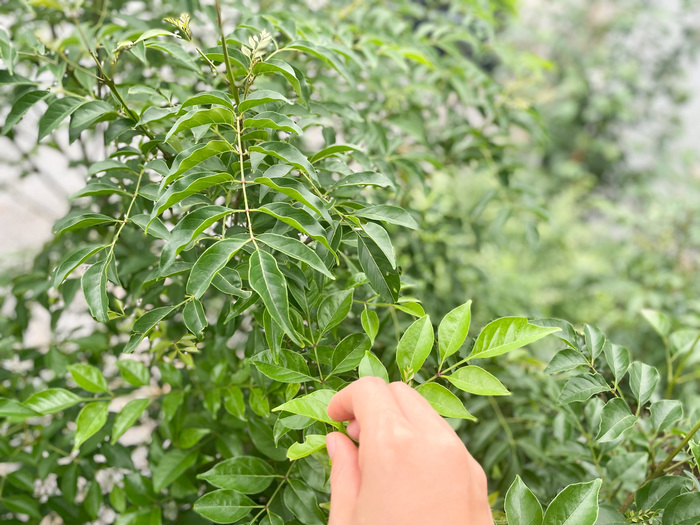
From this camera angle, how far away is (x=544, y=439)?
0.76 m

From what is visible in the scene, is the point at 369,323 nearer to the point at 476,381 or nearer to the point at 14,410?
the point at 476,381

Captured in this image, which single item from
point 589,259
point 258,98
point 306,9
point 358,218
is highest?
Answer: point 306,9

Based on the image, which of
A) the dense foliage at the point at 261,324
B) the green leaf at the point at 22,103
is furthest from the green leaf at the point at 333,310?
the green leaf at the point at 22,103

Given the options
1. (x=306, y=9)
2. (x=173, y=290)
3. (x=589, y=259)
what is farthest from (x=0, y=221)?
(x=589, y=259)

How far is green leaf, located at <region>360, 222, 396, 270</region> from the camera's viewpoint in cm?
46

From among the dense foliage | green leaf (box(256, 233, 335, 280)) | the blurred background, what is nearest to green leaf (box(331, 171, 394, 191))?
the dense foliage

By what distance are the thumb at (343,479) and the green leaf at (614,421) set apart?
9.6 inches

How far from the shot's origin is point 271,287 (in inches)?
16.1

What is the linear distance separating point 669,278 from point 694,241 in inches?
8.1

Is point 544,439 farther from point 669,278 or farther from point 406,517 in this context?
point 669,278

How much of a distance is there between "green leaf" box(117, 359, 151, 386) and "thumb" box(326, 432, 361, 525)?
0.32m

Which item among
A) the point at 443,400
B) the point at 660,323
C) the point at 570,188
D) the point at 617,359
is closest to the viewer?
the point at 443,400

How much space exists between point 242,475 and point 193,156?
331 millimetres

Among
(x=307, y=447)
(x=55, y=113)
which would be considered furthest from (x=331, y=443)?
(x=55, y=113)
